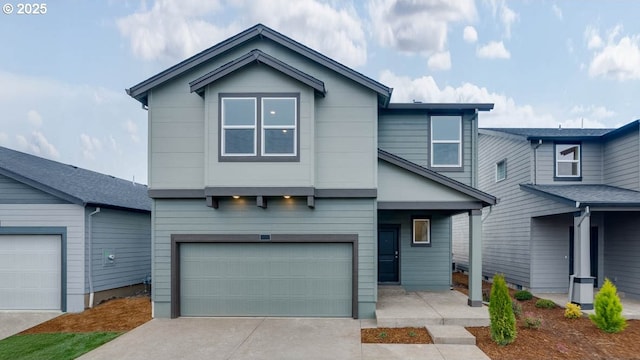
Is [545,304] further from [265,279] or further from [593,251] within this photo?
[265,279]

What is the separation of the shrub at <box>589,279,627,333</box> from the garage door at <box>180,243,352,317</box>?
523 cm

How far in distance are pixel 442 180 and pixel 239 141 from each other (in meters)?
4.90

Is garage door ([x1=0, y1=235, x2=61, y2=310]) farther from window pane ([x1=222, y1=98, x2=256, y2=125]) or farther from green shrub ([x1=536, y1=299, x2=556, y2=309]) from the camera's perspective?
green shrub ([x1=536, y1=299, x2=556, y2=309])

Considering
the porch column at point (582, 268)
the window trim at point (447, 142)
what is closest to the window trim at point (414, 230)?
the window trim at point (447, 142)

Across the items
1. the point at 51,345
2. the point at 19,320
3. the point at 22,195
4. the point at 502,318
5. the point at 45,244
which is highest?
the point at 22,195

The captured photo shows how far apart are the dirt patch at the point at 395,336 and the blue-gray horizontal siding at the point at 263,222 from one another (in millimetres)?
1170

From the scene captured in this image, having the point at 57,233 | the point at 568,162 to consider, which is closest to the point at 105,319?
the point at 57,233

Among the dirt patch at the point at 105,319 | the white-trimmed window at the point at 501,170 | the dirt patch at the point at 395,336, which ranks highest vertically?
the white-trimmed window at the point at 501,170

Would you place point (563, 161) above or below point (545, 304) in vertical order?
above

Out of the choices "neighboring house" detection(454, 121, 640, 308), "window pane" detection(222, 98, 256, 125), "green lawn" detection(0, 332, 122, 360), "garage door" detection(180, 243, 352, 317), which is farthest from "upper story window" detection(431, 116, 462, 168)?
"green lawn" detection(0, 332, 122, 360)

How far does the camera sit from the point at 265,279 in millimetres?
9070

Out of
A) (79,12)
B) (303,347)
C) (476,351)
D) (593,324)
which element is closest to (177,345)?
(303,347)

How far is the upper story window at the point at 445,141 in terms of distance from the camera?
11117 millimetres

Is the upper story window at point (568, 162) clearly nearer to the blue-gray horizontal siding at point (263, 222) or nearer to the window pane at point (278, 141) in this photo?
the blue-gray horizontal siding at point (263, 222)
